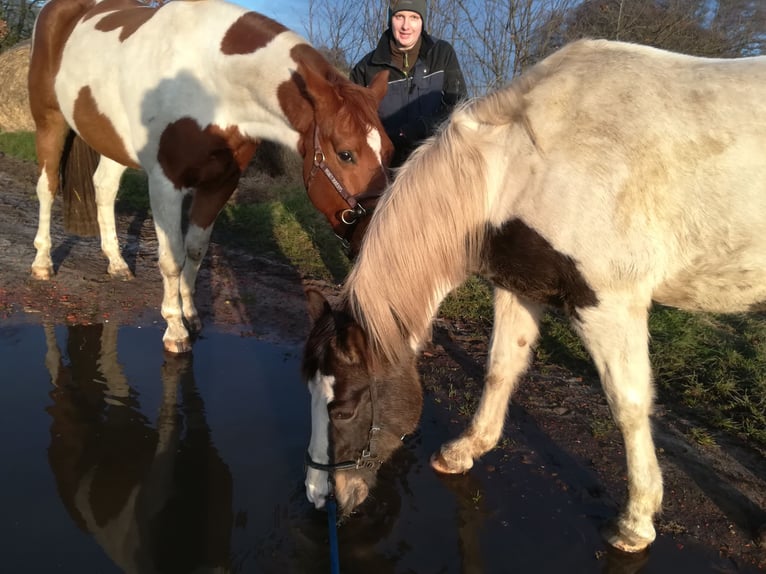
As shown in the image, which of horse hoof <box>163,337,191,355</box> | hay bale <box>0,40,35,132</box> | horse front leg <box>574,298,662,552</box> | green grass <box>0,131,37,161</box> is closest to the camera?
horse front leg <box>574,298,662,552</box>

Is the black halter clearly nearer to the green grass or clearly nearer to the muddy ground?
the muddy ground

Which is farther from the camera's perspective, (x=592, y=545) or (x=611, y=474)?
(x=611, y=474)

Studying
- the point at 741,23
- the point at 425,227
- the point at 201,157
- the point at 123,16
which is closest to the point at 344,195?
the point at 425,227

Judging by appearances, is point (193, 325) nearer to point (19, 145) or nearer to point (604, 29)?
point (604, 29)

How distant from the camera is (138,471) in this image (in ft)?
8.24

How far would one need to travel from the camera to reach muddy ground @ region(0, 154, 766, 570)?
95.8 inches

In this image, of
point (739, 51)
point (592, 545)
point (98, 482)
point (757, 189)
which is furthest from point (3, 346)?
point (739, 51)

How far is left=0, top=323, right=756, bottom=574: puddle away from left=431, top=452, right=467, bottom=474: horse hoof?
1.6 inches

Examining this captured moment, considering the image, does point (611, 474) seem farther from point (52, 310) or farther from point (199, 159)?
point (52, 310)

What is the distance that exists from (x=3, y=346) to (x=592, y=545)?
3587 mm

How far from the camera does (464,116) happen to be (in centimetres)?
224

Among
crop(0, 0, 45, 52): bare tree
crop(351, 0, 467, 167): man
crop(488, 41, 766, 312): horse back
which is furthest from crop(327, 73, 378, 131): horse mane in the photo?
crop(0, 0, 45, 52): bare tree

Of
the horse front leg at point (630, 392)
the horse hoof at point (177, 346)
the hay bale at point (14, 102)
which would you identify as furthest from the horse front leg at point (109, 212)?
the hay bale at point (14, 102)

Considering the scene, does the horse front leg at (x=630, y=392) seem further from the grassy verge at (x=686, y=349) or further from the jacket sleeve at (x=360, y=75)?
the jacket sleeve at (x=360, y=75)
